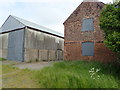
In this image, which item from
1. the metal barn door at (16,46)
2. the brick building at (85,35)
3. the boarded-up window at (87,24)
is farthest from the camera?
the metal barn door at (16,46)

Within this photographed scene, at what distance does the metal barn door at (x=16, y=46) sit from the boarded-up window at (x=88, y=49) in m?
8.84

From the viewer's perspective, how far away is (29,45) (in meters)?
16.3

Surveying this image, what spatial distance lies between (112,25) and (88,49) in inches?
254

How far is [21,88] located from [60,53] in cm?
1749

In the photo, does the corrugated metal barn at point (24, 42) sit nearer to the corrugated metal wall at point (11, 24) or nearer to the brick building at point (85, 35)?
the corrugated metal wall at point (11, 24)

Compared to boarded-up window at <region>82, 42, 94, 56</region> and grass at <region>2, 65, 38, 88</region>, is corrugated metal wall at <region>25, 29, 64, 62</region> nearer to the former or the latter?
boarded-up window at <region>82, 42, 94, 56</region>

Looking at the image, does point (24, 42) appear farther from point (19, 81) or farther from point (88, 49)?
point (19, 81)

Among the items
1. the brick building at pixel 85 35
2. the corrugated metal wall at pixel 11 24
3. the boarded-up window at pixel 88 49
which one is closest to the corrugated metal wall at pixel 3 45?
the corrugated metal wall at pixel 11 24

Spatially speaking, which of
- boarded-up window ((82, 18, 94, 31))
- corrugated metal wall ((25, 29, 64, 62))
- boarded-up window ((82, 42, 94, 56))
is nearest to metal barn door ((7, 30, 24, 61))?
corrugated metal wall ((25, 29, 64, 62))

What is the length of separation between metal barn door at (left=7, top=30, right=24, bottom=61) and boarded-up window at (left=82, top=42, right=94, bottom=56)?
29.0 ft

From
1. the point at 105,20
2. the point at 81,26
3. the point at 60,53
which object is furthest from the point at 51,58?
the point at 105,20

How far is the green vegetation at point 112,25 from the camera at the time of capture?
6.11 m

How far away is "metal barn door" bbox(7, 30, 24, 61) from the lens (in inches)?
627

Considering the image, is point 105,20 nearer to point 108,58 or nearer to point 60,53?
point 108,58
